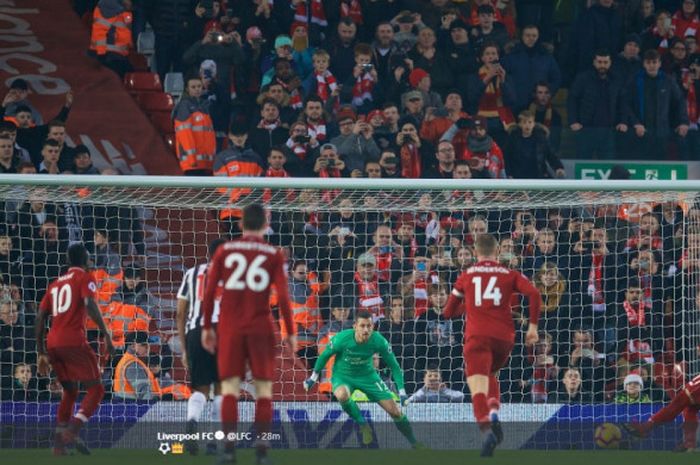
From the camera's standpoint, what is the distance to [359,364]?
1260 centimetres

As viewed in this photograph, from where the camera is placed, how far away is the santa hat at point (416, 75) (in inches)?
616

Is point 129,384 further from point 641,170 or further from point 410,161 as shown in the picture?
point 641,170

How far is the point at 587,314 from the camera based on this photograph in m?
13.5

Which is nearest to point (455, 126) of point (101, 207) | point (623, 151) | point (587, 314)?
point (623, 151)

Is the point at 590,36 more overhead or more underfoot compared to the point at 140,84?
more overhead

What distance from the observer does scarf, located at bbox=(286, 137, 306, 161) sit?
14.7 meters

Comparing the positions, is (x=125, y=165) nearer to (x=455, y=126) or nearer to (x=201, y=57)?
(x=201, y=57)

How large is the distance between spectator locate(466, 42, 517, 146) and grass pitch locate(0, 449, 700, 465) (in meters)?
5.90

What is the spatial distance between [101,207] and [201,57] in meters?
2.50

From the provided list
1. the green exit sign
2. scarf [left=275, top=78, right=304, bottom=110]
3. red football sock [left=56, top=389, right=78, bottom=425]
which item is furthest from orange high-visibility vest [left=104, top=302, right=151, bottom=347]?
the green exit sign

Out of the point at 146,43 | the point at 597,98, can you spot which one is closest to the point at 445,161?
the point at 597,98

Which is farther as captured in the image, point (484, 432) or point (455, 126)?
point (455, 126)

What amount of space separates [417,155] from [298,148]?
1190 millimetres

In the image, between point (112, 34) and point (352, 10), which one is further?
point (352, 10)
